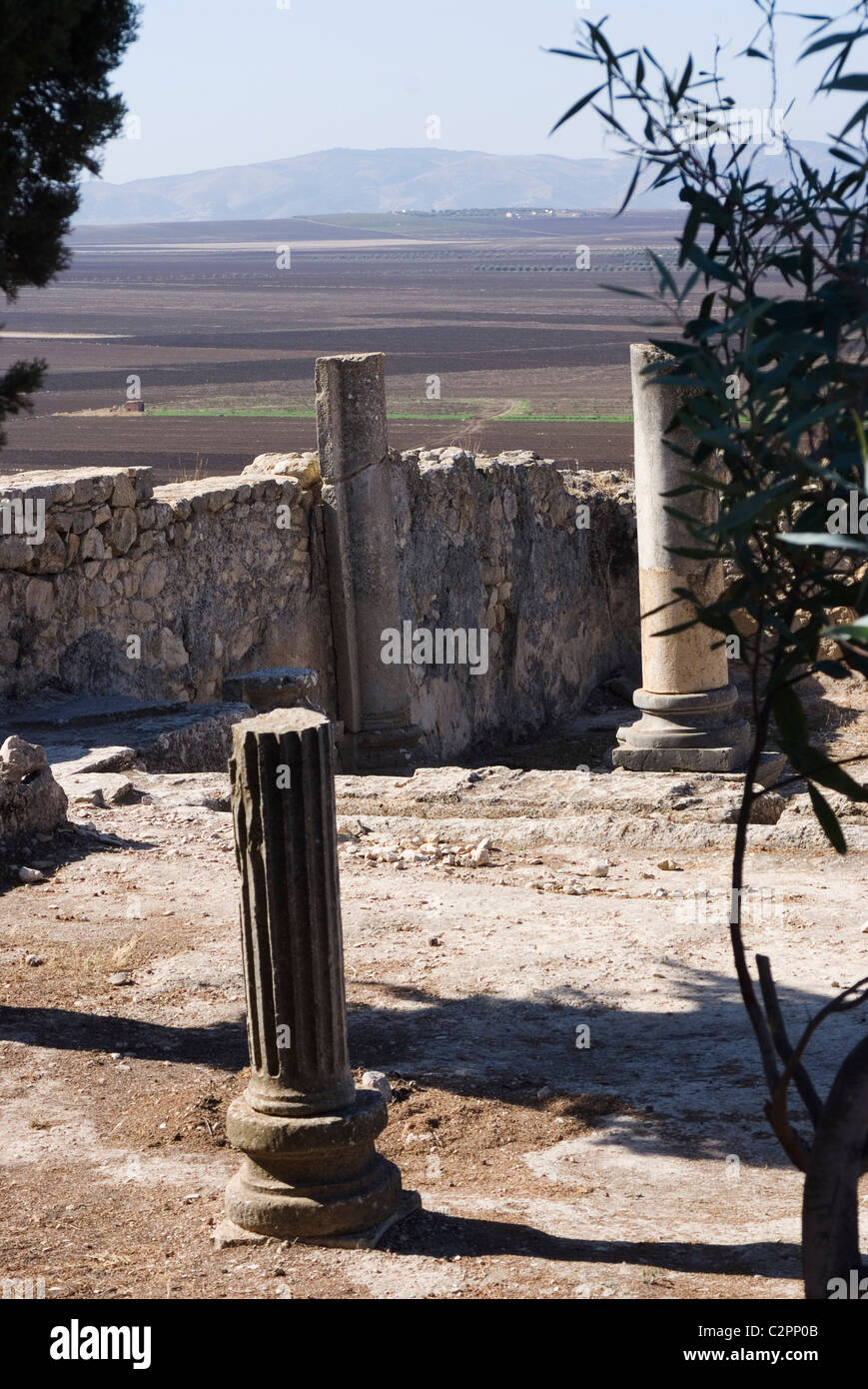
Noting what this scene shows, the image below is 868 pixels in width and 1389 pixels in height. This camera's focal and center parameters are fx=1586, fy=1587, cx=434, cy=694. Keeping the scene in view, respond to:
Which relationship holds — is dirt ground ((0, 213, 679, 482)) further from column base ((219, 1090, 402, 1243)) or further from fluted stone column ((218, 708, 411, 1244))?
column base ((219, 1090, 402, 1243))

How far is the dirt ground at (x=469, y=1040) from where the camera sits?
4055 millimetres

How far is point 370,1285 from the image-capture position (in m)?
3.87

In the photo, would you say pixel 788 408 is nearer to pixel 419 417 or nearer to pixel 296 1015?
pixel 296 1015

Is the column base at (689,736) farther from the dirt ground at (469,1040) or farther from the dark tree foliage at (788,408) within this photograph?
the dark tree foliage at (788,408)

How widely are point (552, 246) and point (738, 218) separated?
144 metres

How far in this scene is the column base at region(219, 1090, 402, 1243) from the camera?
4.16 metres

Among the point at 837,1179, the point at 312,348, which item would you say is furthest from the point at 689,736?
the point at 312,348

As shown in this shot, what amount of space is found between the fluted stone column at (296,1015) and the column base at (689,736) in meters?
6.03

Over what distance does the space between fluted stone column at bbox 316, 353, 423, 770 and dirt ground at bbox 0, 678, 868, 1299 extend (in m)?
3.51

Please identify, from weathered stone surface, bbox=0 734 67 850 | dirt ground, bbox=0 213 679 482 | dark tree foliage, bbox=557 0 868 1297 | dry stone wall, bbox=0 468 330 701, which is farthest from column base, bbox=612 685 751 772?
dark tree foliage, bbox=557 0 868 1297

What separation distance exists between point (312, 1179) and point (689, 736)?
620 cm

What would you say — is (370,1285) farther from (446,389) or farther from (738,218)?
(446,389)

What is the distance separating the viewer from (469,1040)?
559 centimetres

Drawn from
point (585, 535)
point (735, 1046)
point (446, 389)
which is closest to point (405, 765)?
point (585, 535)
